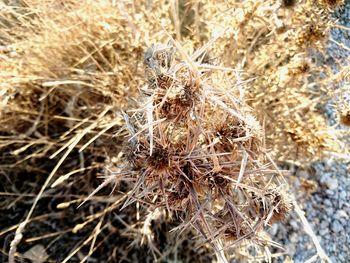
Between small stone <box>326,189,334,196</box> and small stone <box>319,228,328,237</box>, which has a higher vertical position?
small stone <box>326,189,334,196</box>

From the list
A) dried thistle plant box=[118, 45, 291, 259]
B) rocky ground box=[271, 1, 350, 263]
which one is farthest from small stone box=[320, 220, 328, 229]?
dried thistle plant box=[118, 45, 291, 259]

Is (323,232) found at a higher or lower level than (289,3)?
lower

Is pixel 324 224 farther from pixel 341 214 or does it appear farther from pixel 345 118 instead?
pixel 345 118

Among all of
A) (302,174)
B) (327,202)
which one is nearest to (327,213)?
(327,202)

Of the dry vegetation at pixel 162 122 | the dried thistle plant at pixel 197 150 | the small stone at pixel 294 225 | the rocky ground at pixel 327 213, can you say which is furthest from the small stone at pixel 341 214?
the dried thistle plant at pixel 197 150

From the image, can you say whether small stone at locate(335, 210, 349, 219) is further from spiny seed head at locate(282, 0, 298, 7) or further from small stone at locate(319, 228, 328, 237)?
spiny seed head at locate(282, 0, 298, 7)

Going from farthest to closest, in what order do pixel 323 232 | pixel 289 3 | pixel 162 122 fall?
pixel 323 232, pixel 289 3, pixel 162 122

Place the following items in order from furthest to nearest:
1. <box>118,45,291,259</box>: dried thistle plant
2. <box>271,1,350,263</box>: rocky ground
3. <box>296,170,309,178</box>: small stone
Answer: <box>296,170,309,178</box>: small stone < <box>271,1,350,263</box>: rocky ground < <box>118,45,291,259</box>: dried thistle plant
